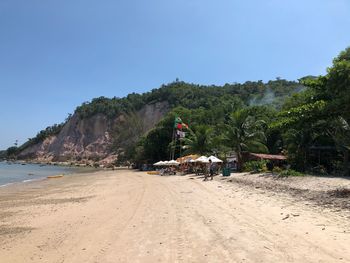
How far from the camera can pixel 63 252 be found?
675 centimetres

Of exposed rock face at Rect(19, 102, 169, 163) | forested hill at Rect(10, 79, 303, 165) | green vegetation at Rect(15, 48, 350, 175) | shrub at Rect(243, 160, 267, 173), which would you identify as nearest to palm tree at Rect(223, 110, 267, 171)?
green vegetation at Rect(15, 48, 350, 175)

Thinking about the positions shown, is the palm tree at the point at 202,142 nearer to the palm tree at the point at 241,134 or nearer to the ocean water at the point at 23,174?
the palm tree at the point at 241,134

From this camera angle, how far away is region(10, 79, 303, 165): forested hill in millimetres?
88625

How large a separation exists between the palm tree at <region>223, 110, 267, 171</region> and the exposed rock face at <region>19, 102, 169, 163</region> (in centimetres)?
6718

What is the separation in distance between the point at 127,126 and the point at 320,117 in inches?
2822

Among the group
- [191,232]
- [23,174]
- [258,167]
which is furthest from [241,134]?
[23,174]

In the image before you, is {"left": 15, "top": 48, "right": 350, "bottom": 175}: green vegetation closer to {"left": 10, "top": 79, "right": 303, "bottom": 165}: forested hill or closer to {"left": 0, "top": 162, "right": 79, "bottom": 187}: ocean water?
{"left": 10, "top": 79, "right": 303, "bottom": 165}: forested hill

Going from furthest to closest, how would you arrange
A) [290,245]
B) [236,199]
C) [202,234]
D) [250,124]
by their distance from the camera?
[250,124], [236,199], [202,234], [290,245]

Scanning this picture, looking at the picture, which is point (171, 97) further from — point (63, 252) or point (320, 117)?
point (63, 252)

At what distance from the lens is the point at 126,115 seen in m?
103

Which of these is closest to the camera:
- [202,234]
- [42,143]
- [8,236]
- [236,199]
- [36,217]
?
[202,234]

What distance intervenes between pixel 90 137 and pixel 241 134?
3485 inches

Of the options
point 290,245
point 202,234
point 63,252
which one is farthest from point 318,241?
point 63,252

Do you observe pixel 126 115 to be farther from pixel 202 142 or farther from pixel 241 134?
pixel 241 134
